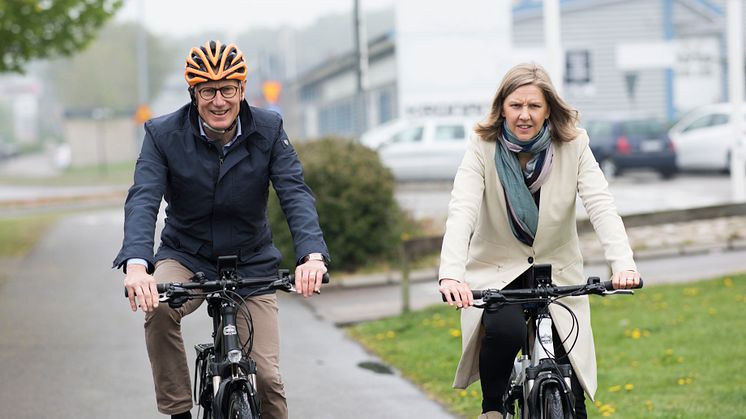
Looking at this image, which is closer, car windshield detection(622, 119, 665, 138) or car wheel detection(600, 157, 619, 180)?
car windshield detection(622, 119, 665, 138)

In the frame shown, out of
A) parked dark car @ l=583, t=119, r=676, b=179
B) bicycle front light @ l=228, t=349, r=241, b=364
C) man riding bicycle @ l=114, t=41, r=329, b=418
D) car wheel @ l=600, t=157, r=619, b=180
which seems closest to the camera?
bicycle front light @ l=228, t=349, r=241, b=364

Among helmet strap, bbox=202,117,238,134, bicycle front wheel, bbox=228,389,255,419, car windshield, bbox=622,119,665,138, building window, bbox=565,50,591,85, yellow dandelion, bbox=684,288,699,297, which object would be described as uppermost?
building window, bbox=565,50,591,85

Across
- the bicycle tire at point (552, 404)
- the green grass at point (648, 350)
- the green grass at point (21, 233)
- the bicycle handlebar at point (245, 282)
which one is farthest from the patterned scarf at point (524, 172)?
the green grass at point (21, 233)

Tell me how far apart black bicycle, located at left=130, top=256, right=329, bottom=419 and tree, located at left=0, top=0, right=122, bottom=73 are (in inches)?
504

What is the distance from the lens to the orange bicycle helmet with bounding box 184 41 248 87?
4.80 metres

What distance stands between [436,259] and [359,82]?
8.09 metres

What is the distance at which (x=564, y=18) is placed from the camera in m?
42.7

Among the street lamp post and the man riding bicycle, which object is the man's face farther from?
the street lamp post

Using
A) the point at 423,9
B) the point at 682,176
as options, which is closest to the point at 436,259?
the point at 682,176

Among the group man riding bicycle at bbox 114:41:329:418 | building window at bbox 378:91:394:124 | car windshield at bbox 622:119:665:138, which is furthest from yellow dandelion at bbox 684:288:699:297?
building window at bbox 378:91:394:124

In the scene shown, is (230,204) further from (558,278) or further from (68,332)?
(68,332)

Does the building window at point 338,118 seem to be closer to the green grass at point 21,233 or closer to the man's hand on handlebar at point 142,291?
the green grass at point 21,233

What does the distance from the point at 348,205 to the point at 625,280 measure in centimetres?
1052

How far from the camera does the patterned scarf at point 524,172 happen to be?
16.0 ft
